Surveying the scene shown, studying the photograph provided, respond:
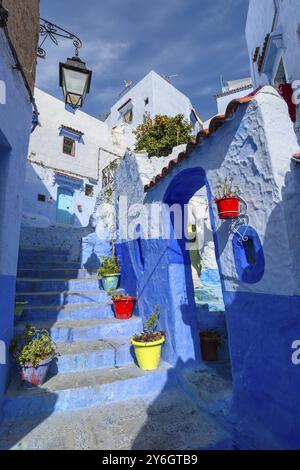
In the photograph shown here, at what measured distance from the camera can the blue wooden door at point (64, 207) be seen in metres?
16.7

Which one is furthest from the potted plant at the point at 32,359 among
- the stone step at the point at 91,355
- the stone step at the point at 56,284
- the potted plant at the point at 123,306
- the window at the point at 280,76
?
the window at the point at 280,76

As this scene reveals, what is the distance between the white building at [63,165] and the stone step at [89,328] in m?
10.2

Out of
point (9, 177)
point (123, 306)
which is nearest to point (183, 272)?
point (123, 306)

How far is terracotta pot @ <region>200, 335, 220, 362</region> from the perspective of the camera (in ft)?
15.9

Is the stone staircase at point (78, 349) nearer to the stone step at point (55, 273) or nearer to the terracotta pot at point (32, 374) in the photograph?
the stone step at point (55, 273)

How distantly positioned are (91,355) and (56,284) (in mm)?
2671

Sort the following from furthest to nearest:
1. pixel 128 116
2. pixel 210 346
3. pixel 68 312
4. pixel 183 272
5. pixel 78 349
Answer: pixel 128 116 < pixel 68 312 < pixel 183 272 < pixel 78 349 < pixel 210 346

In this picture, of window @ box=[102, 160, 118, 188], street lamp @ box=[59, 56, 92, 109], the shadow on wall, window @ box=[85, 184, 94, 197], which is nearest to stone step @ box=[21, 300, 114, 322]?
the shadow on wall

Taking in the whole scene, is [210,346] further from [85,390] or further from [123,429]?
[85,390]

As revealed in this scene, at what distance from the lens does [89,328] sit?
550 centimetres

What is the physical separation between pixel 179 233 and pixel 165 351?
2383 mm

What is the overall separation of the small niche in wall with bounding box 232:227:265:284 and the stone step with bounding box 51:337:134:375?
3.03m
